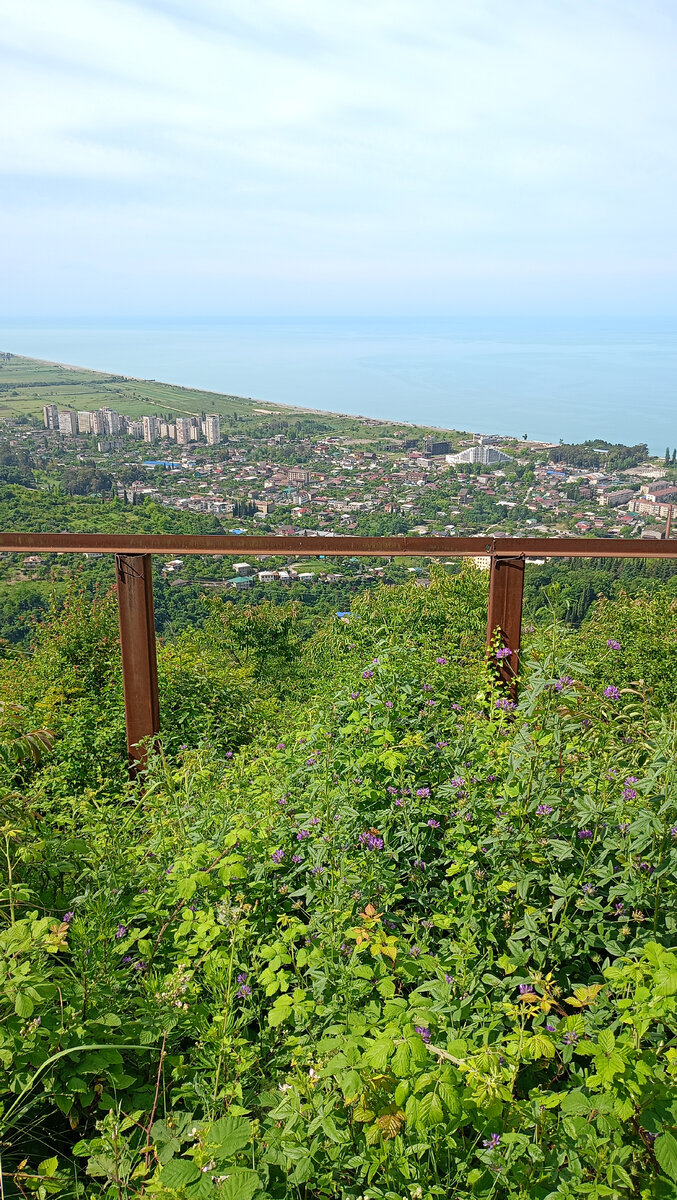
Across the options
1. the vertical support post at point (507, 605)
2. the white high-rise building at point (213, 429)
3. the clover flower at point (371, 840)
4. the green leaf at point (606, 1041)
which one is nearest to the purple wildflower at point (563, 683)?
the clover flower at point (371, 840)

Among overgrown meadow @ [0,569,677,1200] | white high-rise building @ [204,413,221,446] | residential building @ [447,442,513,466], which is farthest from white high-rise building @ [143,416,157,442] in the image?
overgrown meadow @ [0,569,677,1200]

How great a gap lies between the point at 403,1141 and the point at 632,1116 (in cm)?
41

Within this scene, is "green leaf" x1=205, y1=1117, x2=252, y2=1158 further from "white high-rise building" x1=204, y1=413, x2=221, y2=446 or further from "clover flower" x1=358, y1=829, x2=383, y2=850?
"white high-rise building" x1=204, y1=413, x2=221, y2=446

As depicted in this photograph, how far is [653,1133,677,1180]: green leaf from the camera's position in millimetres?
1257

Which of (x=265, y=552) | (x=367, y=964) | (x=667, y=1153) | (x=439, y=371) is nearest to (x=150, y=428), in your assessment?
(x=265, y=552)

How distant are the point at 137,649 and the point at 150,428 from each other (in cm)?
2622

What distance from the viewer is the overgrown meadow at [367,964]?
4.55 ft

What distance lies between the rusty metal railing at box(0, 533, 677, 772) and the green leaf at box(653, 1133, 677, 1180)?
2111mm

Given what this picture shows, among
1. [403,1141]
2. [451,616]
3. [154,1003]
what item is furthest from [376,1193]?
[451,616]

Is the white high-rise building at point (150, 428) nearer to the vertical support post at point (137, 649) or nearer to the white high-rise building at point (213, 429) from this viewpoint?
the white high-rise building at point (213, 429)

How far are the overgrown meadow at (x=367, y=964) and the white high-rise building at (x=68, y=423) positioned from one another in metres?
26.3

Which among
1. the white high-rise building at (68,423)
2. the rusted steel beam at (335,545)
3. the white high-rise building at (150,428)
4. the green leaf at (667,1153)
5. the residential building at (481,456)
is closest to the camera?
the green leaf at (667,1153)

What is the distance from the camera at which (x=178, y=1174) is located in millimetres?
1317

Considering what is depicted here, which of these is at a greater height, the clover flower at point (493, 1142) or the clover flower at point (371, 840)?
the clover flower at point (371, 840)
